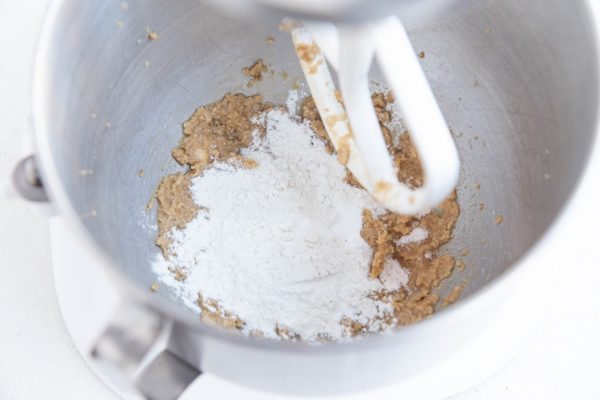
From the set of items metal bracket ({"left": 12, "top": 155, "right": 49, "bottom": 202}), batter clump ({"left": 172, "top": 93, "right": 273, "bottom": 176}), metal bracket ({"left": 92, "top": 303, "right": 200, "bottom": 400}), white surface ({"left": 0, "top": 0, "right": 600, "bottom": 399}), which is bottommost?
white surface ({"left": 0, "top": 0, "right": 600, "bottom": 399})

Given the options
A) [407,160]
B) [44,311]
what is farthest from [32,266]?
[407,160]

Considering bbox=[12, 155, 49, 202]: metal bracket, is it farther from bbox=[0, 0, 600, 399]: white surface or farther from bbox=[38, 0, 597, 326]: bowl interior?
bbox=[0, 0, 600, 399]: white surface

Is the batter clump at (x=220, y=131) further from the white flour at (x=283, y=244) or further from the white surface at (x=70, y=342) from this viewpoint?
the white surface at (x=70, y=342)

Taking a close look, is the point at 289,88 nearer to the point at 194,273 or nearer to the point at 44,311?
the point at 194,273

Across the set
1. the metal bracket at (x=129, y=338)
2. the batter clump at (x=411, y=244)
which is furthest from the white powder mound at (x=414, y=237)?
the metal bracket at (x=129, y=338)

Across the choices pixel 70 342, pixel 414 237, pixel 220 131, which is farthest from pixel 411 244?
pixel 70 342

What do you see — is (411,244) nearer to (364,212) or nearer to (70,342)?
(364,212)

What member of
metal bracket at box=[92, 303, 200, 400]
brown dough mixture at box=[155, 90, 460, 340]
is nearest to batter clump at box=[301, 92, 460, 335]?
brown dough mixture at box=[155, 90, 460, 340]
